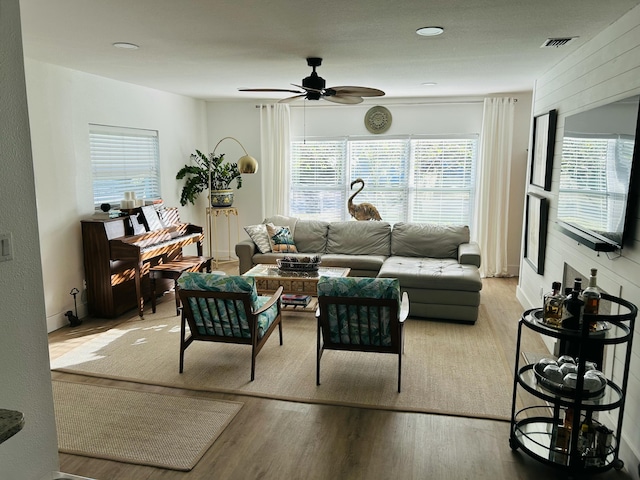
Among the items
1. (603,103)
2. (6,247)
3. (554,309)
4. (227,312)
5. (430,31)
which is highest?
(430,31)

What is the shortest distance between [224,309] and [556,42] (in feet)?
10.3

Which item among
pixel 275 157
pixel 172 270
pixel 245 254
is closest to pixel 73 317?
pixel 172 270

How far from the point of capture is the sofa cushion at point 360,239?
246 inches

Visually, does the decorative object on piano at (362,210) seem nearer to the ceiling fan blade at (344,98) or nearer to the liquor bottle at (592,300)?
the ceiling fan blade at (344,98)

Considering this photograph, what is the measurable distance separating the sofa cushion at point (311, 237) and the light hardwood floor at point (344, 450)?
3171 millimetres

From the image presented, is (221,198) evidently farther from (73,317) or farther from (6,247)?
(6,247)

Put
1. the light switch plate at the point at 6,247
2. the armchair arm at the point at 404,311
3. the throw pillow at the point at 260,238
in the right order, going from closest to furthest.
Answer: the light switch plate at the point at 6,247 < the armchair arm at the point at 404,311 < the throw pillow at the point at 260,238

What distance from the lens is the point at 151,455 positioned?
278 cm

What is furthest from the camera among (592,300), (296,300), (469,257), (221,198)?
(221,198)

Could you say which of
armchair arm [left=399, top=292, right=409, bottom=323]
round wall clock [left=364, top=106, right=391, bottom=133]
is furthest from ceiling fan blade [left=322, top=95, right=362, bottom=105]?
round wall clock [left=364, top=106, right=391, bottom=133]

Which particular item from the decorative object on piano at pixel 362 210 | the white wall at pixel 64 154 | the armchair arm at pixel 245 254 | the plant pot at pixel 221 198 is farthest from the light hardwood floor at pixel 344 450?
the plant pot at pixel 221 198

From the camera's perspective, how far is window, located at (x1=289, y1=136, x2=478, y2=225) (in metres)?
7.12

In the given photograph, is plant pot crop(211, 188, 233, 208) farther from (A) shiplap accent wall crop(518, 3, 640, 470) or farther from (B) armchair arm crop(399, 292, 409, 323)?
(A) shiplap accent wall crop(518, 3, 640, 470)

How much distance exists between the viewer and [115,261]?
510 cm
